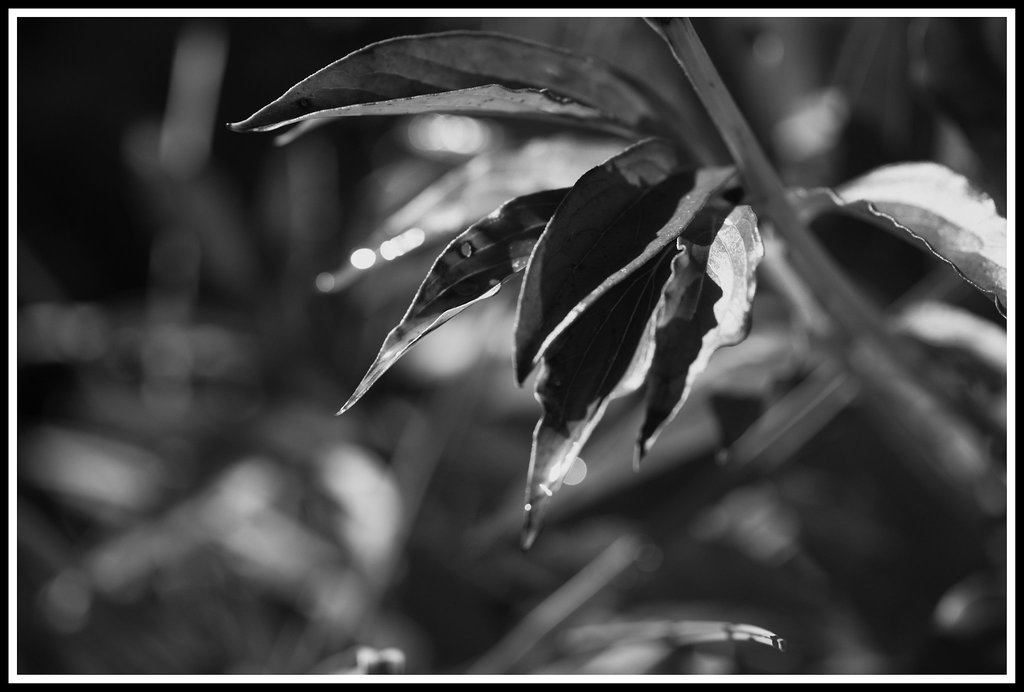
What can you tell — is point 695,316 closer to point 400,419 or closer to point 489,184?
point 489,184

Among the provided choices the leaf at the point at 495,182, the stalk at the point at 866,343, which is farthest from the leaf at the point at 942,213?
the leaf at the point at 495,182

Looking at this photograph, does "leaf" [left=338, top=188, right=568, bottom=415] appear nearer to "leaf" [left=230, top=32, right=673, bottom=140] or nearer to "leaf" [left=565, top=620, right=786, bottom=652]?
"leaf" [left=230, top=32, right=673, bottom=140]

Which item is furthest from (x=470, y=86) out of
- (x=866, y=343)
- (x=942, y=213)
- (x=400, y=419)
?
(x=400, y=419)

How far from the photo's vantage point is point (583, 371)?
1.32 ft

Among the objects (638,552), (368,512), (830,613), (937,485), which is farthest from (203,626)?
(937,485)

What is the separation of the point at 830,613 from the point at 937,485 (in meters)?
0.14

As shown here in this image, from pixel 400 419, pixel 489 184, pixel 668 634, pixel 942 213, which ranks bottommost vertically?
pixel 668 634

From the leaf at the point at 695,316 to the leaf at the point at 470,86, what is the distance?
110 millimetres

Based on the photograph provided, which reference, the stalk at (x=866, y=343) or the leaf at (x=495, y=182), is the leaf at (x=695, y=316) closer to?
the stalk at (x=866, y=343)

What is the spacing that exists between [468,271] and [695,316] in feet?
0.33

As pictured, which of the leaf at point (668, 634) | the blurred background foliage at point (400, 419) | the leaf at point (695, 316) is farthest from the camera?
the blurred background foliage at point (400, 419)

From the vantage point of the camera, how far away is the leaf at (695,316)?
388mm

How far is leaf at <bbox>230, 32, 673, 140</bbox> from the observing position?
1.38ft

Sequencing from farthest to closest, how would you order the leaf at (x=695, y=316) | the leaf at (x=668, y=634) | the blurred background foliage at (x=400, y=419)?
1. the blurred background foliage at (x=400, y=419)
2. the leaf at (x=668, y=634)
3. the leaf at (x=695, y=316)
